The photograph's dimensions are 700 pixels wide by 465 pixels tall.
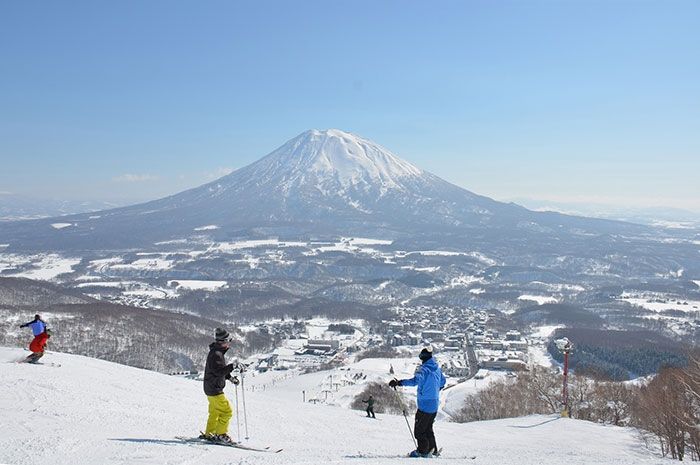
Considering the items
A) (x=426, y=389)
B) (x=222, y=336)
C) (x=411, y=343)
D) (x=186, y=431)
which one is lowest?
(x=411, y=343)

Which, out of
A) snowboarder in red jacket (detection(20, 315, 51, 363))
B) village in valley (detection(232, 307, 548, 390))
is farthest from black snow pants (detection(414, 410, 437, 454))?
village in valley (detection(232, 307, 548, 390))

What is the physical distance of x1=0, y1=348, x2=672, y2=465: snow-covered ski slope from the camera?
20.8 ft

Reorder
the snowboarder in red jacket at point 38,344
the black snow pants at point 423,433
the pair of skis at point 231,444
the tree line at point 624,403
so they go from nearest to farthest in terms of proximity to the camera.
→ the pair of skis at point 231,444
the black snow pants at point 423,433
the tree line at point 624,403
the snowboarder in red jacket at point 38,344

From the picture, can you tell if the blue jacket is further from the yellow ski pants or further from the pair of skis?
the yellow ski pants

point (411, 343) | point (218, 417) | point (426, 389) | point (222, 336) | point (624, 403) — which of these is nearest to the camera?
point (222, 336)

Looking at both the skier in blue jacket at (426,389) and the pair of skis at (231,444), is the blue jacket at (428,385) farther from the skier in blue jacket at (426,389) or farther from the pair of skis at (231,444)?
the pair of skis at (231,444)

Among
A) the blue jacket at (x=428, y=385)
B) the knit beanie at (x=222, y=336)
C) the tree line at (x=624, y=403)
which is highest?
the knit beanie at (x=222, y=336)

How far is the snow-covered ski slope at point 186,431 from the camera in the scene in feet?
20.8

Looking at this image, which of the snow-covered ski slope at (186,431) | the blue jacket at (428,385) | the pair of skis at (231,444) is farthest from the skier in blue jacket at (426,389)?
the pair of skis at (231,444)

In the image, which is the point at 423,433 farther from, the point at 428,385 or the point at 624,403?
the point at 624,403

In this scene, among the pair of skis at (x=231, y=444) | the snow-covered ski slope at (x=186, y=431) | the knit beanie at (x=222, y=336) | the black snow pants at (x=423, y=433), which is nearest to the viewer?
the snow-covered ski slope at (x=186, y=431)

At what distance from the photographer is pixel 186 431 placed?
27.8ft

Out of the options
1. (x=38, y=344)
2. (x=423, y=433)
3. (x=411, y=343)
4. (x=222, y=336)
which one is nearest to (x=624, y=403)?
(x=423, y=433)

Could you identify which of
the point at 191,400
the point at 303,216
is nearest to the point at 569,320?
the point at 191,400
